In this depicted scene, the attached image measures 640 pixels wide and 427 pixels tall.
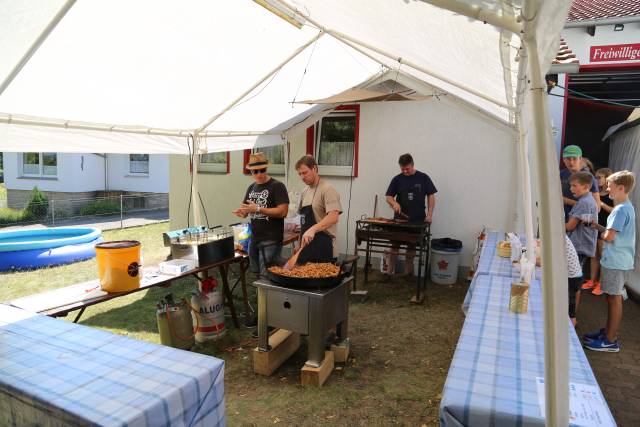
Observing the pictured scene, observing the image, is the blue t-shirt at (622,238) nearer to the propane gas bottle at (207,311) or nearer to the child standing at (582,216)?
the child standing at (582,216)

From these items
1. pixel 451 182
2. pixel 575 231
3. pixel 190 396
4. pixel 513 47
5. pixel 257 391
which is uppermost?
pixel 513 47

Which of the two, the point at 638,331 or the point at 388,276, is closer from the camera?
the point at 638,331

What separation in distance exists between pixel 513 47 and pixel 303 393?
316 cm

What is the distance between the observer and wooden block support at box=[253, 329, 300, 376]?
3939mm

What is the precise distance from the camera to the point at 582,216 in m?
4.16

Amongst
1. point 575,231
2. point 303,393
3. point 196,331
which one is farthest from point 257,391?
point 575,231

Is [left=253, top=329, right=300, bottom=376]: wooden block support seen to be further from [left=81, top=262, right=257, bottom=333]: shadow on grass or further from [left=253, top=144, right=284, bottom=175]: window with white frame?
[left=253, top=144, right=284, bottom=175]: window with white frame

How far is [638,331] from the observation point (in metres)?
5.05

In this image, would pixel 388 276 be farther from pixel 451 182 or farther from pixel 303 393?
pixel 303 393

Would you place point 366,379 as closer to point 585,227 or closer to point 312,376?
point 312,376

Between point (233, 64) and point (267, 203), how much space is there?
161 centimetres

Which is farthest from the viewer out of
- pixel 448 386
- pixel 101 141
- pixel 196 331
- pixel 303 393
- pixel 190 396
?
pixel 196 331

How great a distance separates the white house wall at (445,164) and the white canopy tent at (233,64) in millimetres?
2123

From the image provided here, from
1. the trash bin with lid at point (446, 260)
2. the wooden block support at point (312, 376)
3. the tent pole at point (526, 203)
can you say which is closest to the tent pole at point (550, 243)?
the tent pole at point (526, 203)
